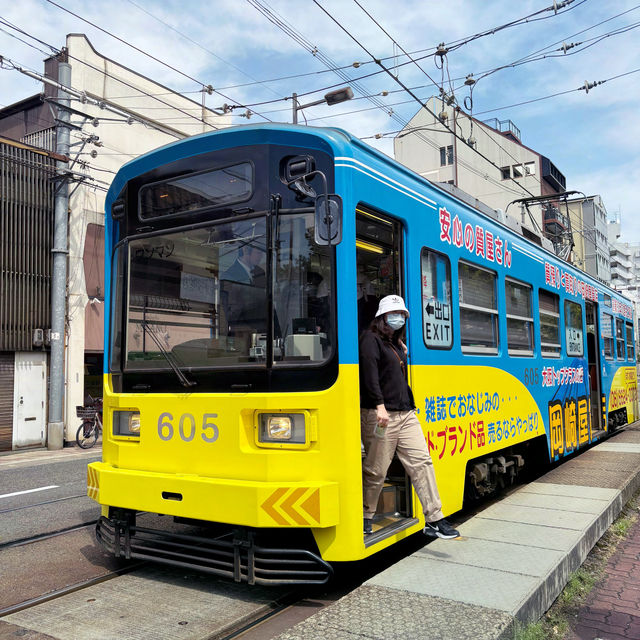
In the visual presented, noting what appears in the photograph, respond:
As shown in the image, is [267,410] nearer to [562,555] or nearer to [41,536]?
[562,555]

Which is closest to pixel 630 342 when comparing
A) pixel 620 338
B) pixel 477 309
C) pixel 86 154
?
pixel 620 338

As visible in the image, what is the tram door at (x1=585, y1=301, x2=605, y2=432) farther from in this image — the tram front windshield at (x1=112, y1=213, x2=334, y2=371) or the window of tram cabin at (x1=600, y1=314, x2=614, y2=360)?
the tram front windshield at (x1=112, y1=213, x2=334, y2=371)

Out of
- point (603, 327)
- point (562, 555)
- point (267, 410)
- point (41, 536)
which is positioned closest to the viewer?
point (267, 410)

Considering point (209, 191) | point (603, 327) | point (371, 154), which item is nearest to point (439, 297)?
point (371, 154)

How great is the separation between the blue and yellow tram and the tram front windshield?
0.01 meters

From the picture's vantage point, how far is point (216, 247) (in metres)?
4.30

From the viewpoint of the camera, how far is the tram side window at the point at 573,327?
28.6 feet

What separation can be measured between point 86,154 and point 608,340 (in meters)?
12.6

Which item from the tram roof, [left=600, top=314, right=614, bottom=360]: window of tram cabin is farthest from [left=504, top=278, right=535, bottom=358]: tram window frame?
[left=600, top=314, right=614, bottom=360]: window of tram cabin

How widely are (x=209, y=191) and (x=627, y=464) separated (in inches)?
248

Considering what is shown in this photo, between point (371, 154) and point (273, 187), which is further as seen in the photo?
point (371, 154)

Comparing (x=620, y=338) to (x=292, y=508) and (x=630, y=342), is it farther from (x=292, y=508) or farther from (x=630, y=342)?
(x=292, y=508)

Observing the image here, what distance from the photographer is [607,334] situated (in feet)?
37.1

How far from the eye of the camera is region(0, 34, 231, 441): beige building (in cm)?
1558
